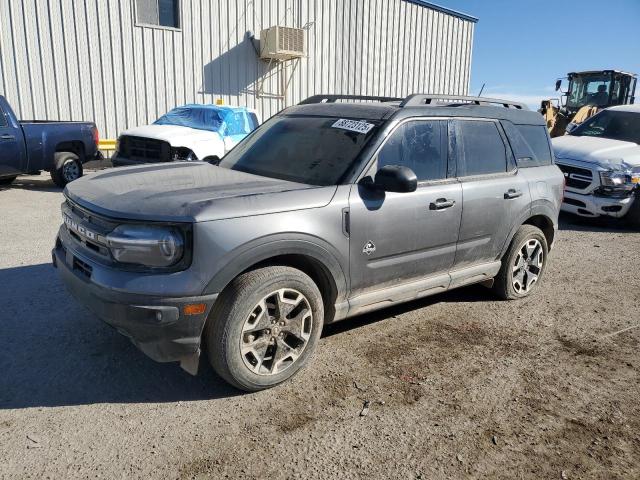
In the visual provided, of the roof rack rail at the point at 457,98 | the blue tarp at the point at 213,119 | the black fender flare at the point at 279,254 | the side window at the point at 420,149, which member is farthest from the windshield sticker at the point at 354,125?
the blue tarp at the point at 213,119

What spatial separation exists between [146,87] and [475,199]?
40.2 ft

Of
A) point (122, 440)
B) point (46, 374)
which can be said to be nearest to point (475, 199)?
point (122, 440)

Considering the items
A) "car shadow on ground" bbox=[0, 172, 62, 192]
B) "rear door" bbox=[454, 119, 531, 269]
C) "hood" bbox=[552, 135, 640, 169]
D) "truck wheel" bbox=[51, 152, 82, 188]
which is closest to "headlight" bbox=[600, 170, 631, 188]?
"hood" bbox=[552, 135, 640, 169]

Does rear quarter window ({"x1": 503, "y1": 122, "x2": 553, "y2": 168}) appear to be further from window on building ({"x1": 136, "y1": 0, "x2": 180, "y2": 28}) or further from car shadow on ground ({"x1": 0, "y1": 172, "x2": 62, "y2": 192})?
window on building ({"x1": 136, "y1": 0, "x2": 180, "y2": 28})

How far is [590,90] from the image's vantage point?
19219 mm

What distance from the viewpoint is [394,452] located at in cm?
279

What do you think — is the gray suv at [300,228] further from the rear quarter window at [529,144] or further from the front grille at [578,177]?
the front grille at [578,177]

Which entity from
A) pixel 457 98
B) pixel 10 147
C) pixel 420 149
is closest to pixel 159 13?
pixel 10 147

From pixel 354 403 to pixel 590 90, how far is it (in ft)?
65.1

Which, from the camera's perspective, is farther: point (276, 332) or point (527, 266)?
point (527, 266)

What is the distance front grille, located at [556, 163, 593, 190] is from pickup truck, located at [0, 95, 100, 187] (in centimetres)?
916

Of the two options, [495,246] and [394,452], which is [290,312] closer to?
[394,452]

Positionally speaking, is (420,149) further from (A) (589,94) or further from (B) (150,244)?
(A) (589,94)

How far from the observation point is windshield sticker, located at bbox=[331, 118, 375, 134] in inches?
152
